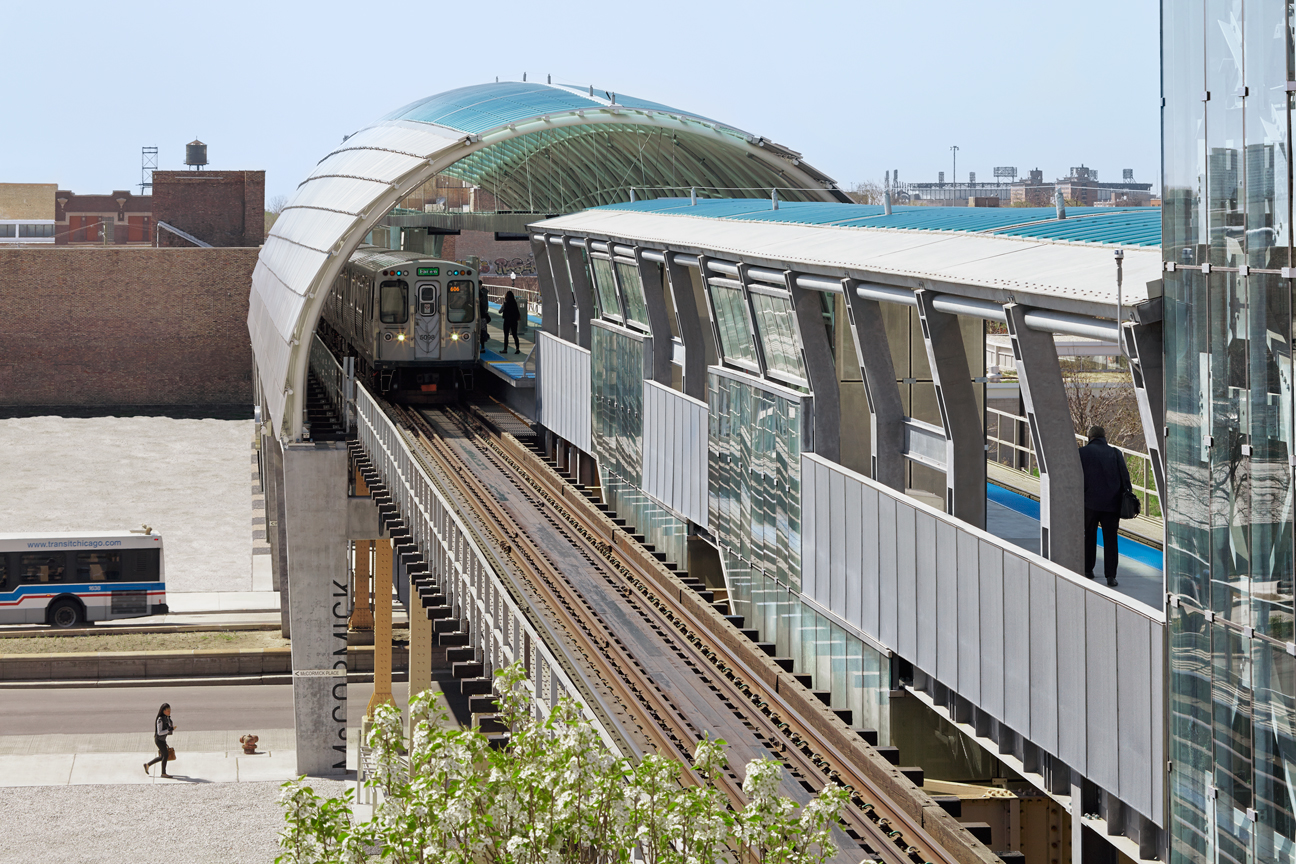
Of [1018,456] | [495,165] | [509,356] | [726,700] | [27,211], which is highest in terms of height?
[27,211]

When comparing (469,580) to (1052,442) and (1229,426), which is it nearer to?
(1052,442)

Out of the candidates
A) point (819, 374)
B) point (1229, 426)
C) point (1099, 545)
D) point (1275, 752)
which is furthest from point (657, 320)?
point (1275, 752)

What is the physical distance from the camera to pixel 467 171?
4144 cm

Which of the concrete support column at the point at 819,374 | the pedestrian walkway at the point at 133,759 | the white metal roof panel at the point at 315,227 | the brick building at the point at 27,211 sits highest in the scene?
the brick building at the point at 27,211

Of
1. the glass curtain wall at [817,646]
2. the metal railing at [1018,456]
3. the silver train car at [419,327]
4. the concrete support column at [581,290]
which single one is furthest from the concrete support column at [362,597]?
the glass curtain wall at [817,646]

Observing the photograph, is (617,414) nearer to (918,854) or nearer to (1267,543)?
Answer: (918,854)

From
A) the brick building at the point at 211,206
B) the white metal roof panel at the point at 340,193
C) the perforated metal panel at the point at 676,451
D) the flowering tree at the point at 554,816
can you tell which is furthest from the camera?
the brick building at the point at 211,206

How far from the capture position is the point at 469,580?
50.2 feet

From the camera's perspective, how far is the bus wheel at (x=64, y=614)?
112 ft

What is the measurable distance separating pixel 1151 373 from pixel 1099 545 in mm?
5655

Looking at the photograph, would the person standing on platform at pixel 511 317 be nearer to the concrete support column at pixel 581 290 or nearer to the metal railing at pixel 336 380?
the metal railing at pixel 336 380

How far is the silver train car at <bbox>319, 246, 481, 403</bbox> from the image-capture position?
1252 inches

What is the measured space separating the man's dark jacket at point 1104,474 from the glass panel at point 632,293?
36.1 ft

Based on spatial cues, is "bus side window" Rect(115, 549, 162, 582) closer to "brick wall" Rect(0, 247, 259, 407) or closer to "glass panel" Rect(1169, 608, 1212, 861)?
"glass panel" Rect(1169, 608, 1212, 861)
